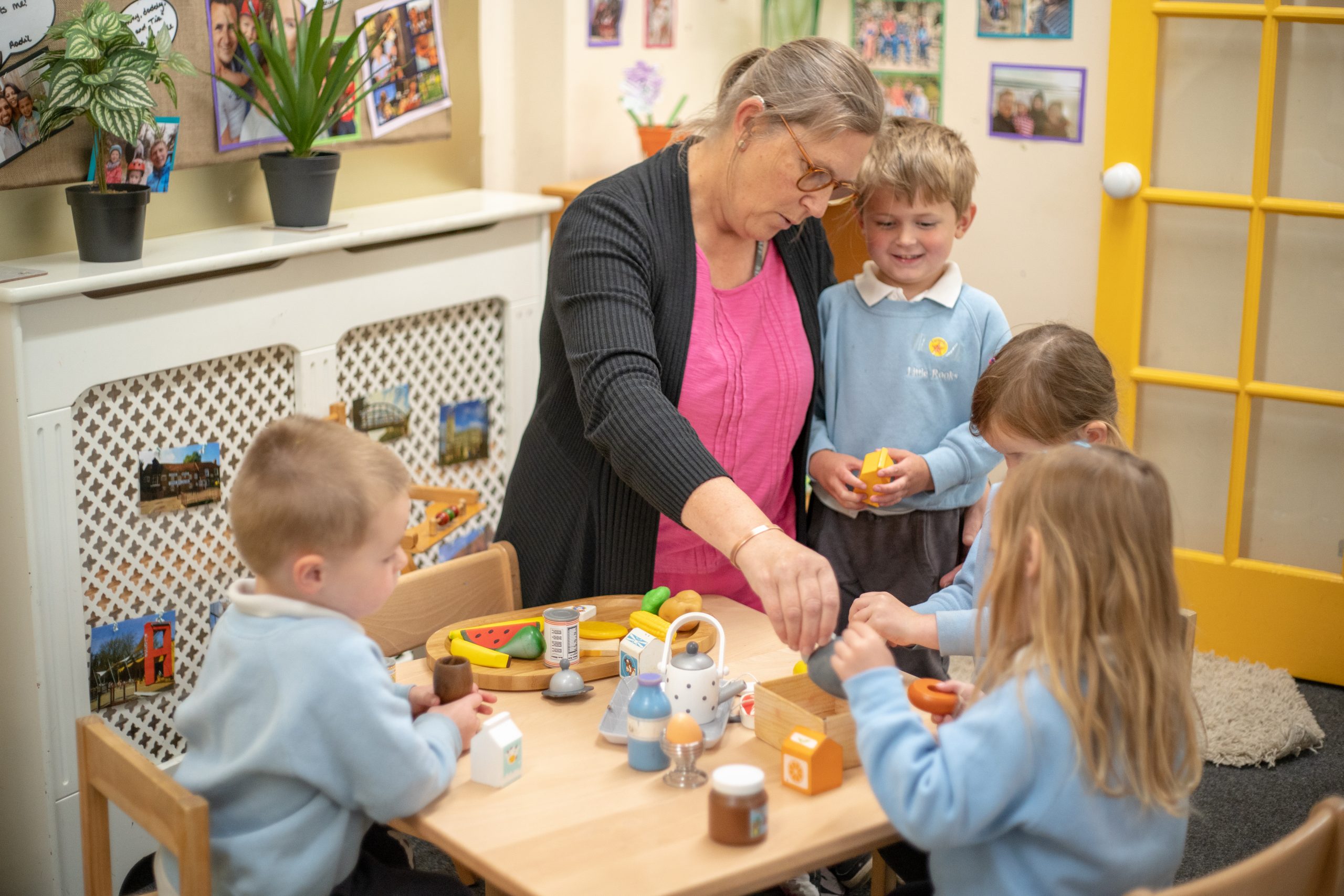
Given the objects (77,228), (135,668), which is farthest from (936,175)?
(135,668)

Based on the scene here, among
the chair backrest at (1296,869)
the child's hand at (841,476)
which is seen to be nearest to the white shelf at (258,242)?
the child's hand at (841,476)

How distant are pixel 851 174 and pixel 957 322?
37cm

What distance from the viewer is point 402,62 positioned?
2.90 meters

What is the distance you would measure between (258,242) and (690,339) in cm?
102

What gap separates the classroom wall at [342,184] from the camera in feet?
7.45

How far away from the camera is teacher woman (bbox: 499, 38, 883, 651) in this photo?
1707mm

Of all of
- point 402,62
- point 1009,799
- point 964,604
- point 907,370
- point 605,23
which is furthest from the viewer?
point 605,23

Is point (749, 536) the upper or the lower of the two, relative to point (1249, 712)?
upper

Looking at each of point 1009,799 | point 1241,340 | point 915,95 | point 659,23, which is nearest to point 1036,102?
point 915,95

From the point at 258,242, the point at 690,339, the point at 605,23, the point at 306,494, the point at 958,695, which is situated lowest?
the point at 958,695

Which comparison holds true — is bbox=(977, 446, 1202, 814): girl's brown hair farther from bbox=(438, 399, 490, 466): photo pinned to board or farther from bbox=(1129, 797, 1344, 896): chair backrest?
bbox=(438, 399, 490, 466): photo pinned to board

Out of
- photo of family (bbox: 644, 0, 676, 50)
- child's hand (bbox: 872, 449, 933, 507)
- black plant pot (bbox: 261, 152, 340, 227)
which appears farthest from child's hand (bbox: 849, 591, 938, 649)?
photo of family (bbox: 644, 0, 676, 50)

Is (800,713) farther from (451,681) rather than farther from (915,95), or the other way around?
(915,95)

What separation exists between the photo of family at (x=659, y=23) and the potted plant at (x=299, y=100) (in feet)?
3.63
